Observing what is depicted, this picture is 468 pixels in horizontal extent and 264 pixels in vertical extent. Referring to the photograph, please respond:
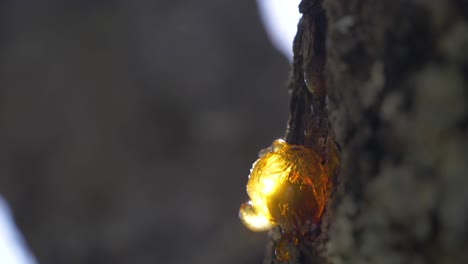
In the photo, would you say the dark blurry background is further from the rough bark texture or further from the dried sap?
the rough bark texture

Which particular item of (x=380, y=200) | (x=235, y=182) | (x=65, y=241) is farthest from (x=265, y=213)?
(x=65, y=241)

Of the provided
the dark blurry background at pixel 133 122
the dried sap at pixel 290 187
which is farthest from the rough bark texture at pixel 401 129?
the dark blurry background at pixel 133 122

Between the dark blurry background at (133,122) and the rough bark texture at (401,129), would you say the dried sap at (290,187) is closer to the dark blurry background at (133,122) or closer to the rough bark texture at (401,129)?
the rough bark texture at (401,129)

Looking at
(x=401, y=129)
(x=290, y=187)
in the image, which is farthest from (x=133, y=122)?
(x=401, y=129)

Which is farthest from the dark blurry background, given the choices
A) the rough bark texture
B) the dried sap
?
the rough bark texture

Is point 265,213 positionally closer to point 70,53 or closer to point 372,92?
point 372,92

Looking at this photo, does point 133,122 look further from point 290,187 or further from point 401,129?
point 401,129
